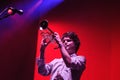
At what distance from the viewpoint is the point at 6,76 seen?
9.51 ft

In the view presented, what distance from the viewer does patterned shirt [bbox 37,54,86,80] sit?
264 centimetres

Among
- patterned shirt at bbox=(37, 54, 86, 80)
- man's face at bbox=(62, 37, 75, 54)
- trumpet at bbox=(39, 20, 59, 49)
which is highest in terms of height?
trumpet at bbox=(39, 20, 59, 49)

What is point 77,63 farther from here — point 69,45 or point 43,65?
point 43,65

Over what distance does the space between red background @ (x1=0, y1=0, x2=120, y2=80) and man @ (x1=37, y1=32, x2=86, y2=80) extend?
55mm

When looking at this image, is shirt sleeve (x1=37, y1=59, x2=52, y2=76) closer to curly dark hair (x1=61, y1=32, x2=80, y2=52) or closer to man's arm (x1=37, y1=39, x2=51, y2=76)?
man's arm (x1=37, y1=39, x2=51, y2=76)

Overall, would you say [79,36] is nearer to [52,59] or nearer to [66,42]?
[66,42]

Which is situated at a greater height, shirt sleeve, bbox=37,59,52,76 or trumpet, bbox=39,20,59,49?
trumpet, bbox=39,20,59,49

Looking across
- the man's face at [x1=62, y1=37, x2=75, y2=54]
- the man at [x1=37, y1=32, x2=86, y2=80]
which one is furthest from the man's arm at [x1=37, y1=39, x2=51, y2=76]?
the man's face at [x1=62, y1=37, x2=75, y2=54]

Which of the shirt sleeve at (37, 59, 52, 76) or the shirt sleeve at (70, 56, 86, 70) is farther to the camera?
the shirt sleeve at (37, 59, 52, 76)

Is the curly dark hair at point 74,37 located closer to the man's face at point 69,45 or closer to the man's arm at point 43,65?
the man's face at point 69,45

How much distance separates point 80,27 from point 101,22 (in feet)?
0.78

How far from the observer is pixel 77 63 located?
263 cm

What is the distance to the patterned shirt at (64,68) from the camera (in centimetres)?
264

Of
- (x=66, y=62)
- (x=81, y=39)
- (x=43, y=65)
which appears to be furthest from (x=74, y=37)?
(x=43, y=65)
